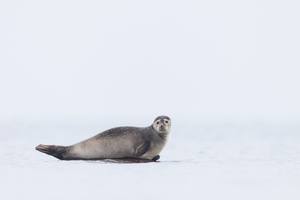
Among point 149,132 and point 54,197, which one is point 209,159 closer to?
point 149,132

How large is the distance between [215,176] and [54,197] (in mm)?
2891

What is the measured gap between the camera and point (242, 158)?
698 inches

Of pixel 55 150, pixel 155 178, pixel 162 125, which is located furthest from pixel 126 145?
pixel 155 178

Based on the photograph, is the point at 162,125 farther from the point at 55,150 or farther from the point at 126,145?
the point at 55,150

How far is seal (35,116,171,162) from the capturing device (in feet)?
52.9

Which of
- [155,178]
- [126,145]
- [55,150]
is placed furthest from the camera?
[55,150]

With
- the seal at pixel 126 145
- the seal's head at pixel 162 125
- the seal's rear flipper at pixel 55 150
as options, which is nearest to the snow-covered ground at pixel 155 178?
the seal's rear flipper at pixel 55 150

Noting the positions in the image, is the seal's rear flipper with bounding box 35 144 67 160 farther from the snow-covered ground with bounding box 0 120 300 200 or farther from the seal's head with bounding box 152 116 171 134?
the seal's head with bounding box 152 116 171 134

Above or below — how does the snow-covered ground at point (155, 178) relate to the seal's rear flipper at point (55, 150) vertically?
below

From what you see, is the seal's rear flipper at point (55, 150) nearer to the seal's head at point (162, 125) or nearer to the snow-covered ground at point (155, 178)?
the snow-covered ground at point (155, 178)

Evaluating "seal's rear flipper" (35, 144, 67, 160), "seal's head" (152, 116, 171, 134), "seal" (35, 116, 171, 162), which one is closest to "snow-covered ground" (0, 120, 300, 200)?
"seal's rear flipper" (35, 144, 67, 160)

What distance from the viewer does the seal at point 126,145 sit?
1611cm

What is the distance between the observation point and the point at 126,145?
16109mm

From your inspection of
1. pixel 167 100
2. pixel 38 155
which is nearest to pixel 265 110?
pixel 167 100
